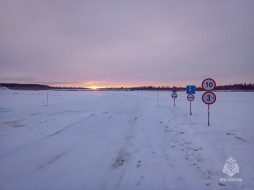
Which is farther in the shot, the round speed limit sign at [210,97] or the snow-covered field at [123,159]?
the round speed limit sign at [210,97]

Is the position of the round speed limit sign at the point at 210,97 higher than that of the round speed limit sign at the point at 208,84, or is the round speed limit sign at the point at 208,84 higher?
the round speed limit sign at the point at 208,84

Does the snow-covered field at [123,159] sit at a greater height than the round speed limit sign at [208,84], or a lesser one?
lesser

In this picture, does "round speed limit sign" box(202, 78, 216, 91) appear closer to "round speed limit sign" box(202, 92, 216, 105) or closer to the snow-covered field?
"round speed limit sign" box(202, 92, 216, 105)

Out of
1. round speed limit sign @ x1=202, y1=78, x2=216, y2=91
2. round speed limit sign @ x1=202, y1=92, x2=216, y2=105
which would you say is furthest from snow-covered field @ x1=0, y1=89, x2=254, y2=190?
round speed limit sign @ x1=202, y1=78, x2=216, y2=91

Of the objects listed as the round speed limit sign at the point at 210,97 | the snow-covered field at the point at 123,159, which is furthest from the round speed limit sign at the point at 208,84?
the snow-covered field at the point at 123,159

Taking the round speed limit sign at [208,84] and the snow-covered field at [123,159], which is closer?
the snow-covered field at [123,159]

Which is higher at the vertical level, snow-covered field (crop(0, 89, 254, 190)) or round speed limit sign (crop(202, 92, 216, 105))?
round speed limit sign (crop(202, 92, 216, 105))

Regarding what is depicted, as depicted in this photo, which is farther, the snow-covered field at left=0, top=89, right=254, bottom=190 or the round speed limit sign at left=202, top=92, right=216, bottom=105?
the round speed limit sign at left=202, top=92, right=216, bottom=105

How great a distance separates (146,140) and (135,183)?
4212 mm

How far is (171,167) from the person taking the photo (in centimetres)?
611

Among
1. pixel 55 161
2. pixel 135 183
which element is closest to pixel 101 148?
pixel 55 161

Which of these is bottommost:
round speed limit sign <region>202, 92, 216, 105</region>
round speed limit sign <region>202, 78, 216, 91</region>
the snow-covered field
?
the snow-covered field

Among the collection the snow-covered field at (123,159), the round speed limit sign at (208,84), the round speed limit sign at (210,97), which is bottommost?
the snow-covered field at (123,159)

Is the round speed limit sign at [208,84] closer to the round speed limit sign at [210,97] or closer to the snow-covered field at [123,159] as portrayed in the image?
the round speed limit sign at [210,97]
